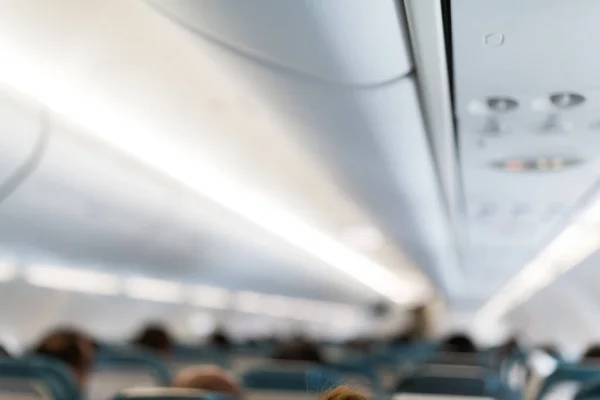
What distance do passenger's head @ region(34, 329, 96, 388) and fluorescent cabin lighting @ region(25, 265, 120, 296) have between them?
3299 mm

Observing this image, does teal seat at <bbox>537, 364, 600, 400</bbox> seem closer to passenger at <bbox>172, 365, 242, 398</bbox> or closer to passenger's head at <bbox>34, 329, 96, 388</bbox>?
passenger at <bbox>172, 365, 242, 398</bbox>

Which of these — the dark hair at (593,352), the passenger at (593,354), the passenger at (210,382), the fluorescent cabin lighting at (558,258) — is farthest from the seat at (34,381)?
the dark hair at (593,352)

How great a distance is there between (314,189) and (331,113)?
5462 mm

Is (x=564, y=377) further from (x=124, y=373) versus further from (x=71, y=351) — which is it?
(x=124, y=373)

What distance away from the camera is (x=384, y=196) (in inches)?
282

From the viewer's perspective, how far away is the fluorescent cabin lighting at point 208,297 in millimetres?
15719

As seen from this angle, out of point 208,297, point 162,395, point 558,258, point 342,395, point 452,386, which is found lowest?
point 342,395

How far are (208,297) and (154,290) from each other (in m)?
3.18

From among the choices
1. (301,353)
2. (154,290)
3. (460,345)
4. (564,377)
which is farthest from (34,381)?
(154,290)

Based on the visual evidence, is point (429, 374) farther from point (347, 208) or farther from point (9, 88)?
point (347, 208)

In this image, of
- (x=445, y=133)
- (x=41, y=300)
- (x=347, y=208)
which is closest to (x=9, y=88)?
(x=445, y=133)

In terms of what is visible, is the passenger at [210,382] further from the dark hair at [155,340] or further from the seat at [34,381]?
the dark hair at [155,340]

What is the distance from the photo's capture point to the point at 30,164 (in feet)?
18.1

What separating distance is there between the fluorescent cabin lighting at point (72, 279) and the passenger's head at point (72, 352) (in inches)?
130
